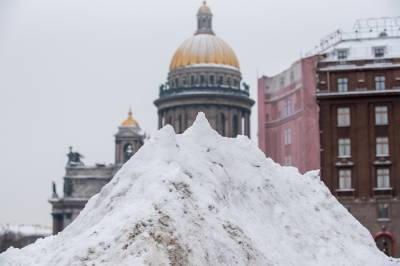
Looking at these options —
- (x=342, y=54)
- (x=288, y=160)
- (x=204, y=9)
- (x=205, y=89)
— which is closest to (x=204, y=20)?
(x=204, y=9)

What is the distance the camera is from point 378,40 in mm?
56531

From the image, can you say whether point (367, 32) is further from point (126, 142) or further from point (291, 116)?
point (126, 142)

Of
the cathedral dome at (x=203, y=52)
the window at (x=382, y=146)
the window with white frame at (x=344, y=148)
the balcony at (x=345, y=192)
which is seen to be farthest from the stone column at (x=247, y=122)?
the balcony at (x=345, y=192)

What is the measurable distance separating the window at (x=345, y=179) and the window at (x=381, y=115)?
320 cm

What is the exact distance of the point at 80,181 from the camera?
109 meters

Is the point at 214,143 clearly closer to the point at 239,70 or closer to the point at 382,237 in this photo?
the point at 382,237

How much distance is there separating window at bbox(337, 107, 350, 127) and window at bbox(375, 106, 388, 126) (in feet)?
5.20

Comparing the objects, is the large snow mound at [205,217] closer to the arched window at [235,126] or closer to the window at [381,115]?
the window at [381,115]

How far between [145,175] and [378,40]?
41.7 m

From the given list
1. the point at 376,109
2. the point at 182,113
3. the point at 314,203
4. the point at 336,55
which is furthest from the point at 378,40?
the point at 182,113

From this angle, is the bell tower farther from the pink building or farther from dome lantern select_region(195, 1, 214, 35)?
the pink building

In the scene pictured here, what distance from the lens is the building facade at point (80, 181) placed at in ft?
352

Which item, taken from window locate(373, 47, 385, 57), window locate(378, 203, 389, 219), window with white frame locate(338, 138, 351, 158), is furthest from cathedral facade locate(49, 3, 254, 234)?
window locate(378, 203, 389, 219)

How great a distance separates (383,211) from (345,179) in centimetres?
266
